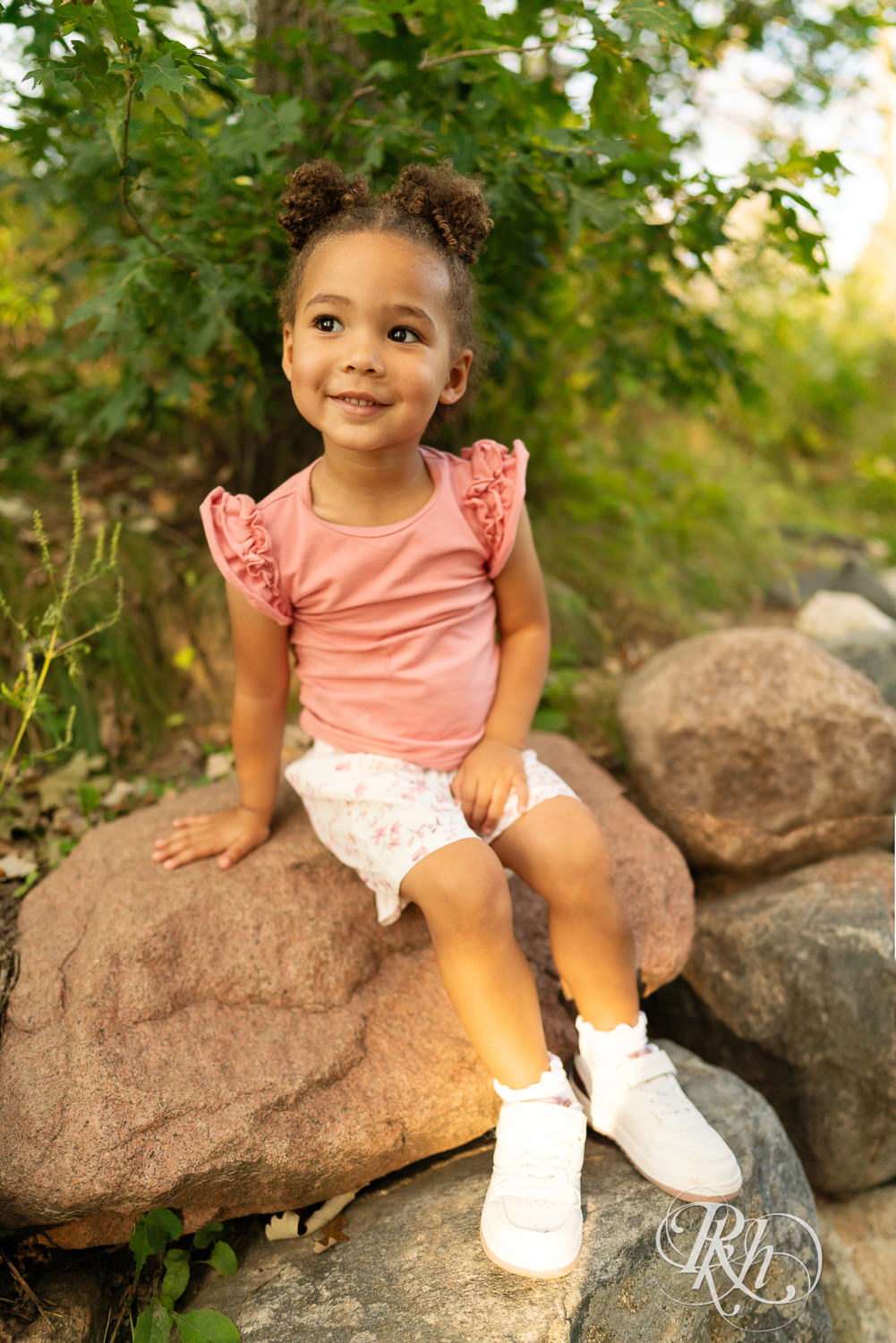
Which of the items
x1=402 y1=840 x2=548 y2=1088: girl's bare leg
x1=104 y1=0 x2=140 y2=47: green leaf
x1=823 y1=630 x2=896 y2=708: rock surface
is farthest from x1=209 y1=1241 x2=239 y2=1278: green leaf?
x1=823 y1=630 x2=896 y2=708: rock surface

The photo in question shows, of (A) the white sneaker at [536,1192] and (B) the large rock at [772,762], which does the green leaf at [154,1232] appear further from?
(B) the large rock at [772,762]

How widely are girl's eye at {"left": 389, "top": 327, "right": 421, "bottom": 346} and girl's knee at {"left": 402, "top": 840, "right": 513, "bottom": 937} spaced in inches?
40.1

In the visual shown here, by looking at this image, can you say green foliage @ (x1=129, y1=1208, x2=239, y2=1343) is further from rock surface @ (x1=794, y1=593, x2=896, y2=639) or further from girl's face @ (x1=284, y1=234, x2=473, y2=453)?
rock surface @ (x1=794, y1=593, x2=896, y2=639)

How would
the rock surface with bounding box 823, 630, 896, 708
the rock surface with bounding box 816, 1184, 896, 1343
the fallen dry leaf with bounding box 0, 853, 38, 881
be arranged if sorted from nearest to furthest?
1. the rock surface with bounding box 816, 1184, 896, 1343
2. the fallen dry leaf with bounding box 0, 853, 38, 881
3. the rock surface with bounding box 823, 630, 896, 708

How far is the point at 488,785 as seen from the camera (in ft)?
6.45

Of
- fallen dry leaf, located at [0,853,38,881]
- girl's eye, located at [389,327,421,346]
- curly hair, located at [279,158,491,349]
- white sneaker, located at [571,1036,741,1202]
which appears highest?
curly hair, located at [279,158,491,349]

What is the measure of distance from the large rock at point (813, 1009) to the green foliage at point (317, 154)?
1.69 m

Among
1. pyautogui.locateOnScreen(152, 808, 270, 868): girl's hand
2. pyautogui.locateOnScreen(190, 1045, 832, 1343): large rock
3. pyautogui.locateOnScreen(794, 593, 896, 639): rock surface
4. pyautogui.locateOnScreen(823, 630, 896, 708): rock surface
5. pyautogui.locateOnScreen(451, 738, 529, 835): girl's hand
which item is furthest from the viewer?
pyautogui.locateOnScreen(794, 593, 896, 639): rock surface

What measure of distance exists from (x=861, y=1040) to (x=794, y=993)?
0.17m

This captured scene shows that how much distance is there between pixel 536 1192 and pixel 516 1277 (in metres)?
0.13

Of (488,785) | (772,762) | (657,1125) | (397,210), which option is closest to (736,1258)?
(657,1125)

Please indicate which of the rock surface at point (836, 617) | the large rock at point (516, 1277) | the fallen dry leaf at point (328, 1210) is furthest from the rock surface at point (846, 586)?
the fallen dry leaf at point (328, 1210)

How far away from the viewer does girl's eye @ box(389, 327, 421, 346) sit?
1749 millimetres

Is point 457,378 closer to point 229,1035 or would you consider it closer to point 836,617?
point 229,1035
